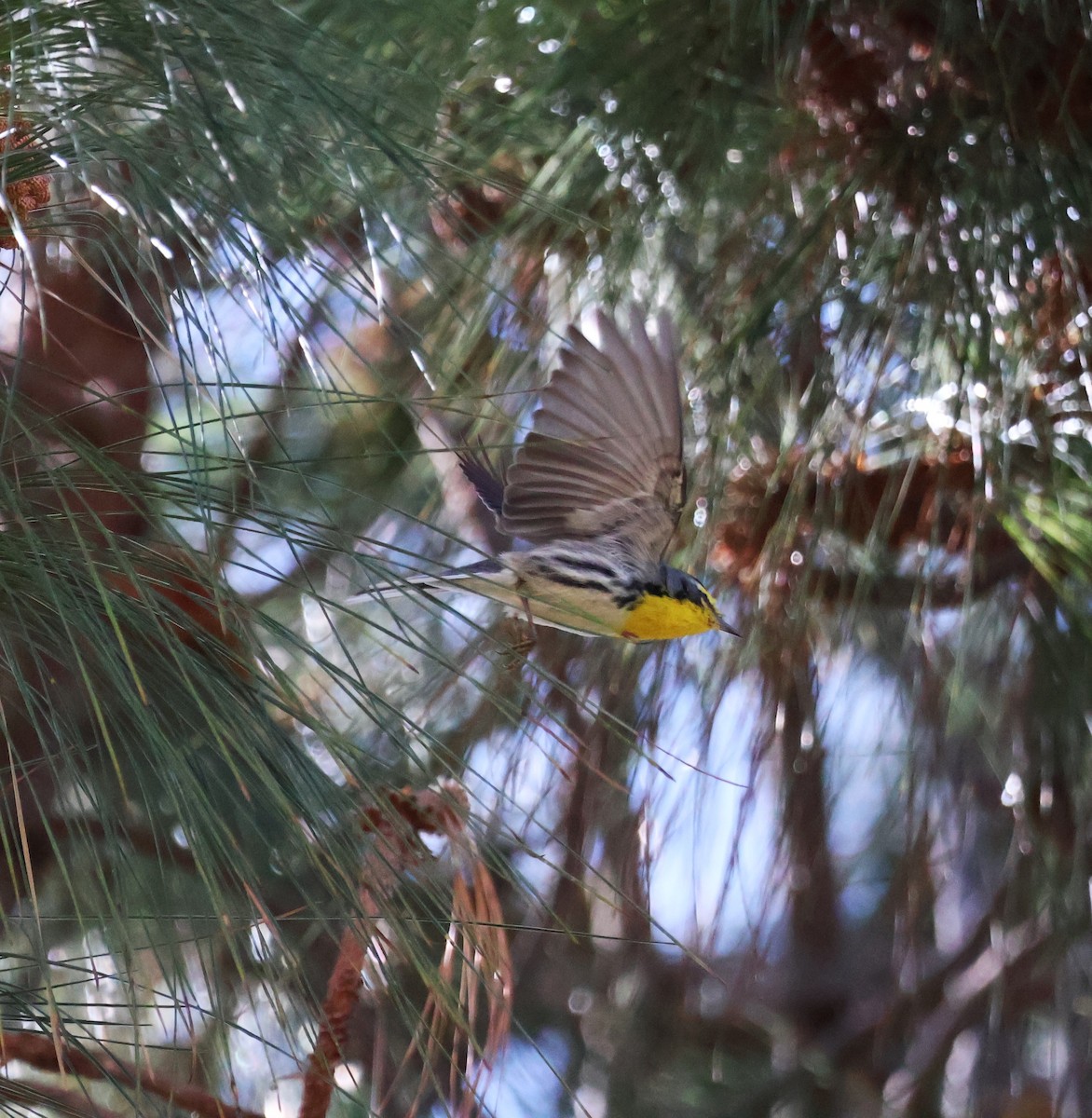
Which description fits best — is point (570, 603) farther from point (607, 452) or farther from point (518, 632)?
point (607, 452)

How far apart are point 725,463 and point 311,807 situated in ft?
2.26

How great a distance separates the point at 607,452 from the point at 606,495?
0.04 meters

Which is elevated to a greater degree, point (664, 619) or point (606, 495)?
point (606, 495)

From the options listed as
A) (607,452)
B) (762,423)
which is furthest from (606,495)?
(762,423)

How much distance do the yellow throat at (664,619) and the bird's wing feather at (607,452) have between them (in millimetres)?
74

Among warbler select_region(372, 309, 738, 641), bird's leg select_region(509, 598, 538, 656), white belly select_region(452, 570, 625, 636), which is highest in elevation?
warbler select_region(372, 309, 738, 641)

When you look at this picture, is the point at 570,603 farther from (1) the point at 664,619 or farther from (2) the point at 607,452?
(2) the point at 607,452

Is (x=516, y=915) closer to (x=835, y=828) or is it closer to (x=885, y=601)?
(x=835, y=828)

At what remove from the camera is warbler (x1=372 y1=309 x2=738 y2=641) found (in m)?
1.18

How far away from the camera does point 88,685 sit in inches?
20.2

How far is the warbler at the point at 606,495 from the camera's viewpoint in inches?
46.4

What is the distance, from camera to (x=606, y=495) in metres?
1.31

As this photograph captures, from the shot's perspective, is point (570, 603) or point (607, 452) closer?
point (570, 603)

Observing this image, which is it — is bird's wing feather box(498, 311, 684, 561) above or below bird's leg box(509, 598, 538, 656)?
above
